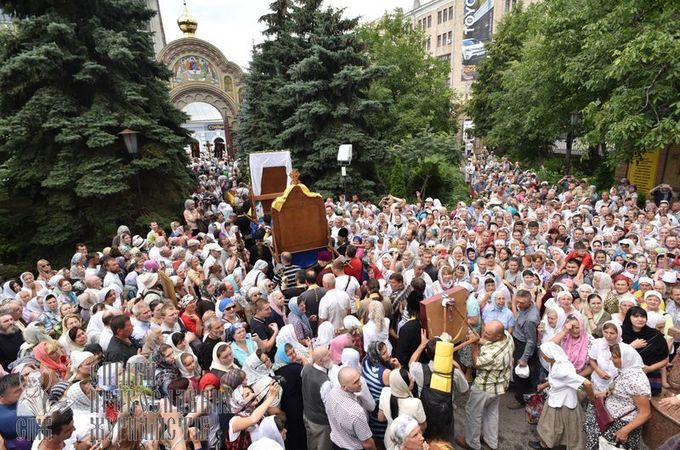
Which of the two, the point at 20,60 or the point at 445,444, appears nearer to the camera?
the point at 445,444

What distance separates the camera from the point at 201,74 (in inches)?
1581

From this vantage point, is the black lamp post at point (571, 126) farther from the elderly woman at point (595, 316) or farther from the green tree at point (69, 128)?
the green tree at point (69, 128)

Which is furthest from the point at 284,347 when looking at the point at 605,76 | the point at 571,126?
the point at 571,126

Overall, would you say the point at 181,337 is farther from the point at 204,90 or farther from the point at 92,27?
the point at 204,90

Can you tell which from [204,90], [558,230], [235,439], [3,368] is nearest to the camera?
[235,439]

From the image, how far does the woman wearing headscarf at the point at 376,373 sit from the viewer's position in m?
3.72

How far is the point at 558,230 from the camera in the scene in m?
8.09

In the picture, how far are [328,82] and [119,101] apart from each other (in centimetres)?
769

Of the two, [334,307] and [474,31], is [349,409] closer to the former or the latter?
[334,307]

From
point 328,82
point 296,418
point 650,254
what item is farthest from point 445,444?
point 328,82

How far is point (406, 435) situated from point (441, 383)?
812 millimetres

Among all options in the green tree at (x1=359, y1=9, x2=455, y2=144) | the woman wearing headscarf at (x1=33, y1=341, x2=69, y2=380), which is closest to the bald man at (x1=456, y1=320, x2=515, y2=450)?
the woman wearing headscarf at (x1=33, y1=341, x2=69, y2=380)

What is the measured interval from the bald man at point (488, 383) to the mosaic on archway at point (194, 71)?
41574 mm

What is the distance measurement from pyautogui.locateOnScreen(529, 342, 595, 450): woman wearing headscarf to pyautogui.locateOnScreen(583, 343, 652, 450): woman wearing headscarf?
0.21 m
